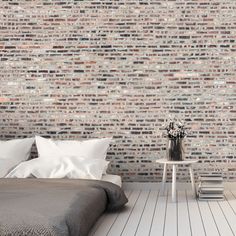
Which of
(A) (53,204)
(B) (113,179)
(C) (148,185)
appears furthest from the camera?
(C) (148,185)

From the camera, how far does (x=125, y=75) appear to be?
20.2 ft

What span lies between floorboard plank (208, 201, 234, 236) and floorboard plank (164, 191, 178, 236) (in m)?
0.35

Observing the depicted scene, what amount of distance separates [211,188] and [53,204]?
87.8 inches

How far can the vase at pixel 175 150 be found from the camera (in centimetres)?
561

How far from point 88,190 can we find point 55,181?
62cm

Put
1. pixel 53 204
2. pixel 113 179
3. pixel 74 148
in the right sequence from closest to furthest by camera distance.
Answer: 1. pixel 53 204
2. pixel 113 179
3. pixel 74 148

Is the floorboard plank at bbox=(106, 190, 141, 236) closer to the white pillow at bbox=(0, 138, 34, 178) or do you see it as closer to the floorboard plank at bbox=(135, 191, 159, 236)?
the floorboard plank at bbox=(135, 191, 159, 236)

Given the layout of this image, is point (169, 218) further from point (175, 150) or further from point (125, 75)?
point (125, 75)

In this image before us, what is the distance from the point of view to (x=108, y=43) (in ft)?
20.3

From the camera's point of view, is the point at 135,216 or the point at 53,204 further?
the point at 135,216

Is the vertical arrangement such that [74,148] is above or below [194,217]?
above

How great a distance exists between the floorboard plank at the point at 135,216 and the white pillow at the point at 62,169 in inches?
20.2

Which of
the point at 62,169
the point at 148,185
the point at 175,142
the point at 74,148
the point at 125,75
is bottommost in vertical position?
the point at 148,185

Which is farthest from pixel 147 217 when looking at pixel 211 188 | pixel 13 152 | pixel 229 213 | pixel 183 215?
pixel 13 152
